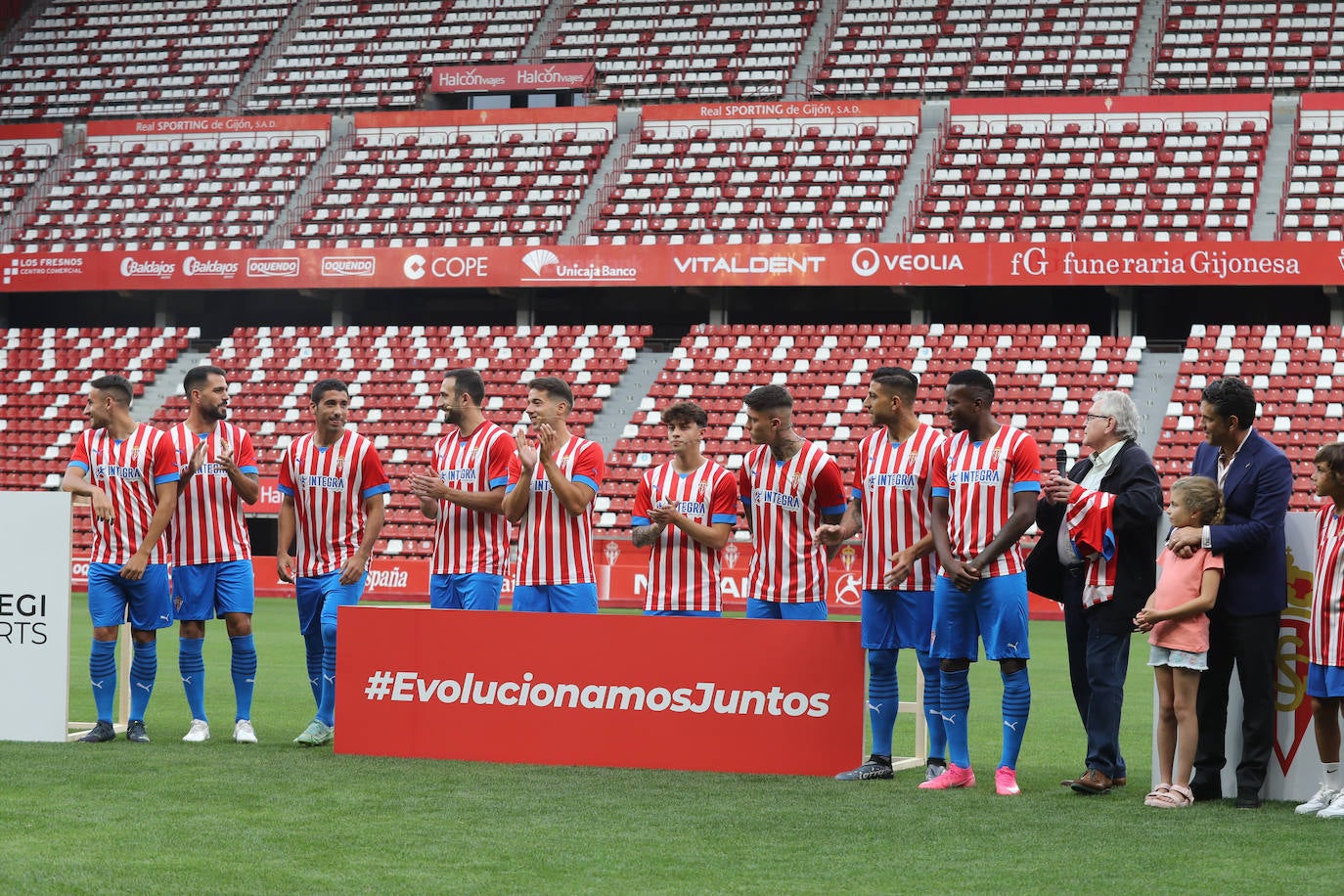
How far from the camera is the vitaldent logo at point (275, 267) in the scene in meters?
32.4

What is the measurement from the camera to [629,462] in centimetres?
2856

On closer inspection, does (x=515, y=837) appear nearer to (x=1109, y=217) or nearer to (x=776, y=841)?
(x=776, y=841)

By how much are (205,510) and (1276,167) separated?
2678cm

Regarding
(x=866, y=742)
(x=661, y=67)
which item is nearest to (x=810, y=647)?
(x=866, y=742)

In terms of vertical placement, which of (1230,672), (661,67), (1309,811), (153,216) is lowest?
(1309,811)

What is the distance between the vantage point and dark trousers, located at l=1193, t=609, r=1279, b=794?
7.34 m

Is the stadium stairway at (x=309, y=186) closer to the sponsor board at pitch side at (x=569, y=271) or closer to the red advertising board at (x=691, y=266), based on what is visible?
the red advertising board at (x=691, y=266)

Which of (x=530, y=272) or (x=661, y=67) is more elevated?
(x=661, y=67)

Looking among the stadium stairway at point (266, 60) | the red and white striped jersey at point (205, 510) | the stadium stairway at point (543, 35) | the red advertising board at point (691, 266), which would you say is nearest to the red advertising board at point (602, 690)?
the red and white striped jersey at point (205, 510)

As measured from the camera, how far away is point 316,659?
9578mm

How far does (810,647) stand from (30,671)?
4.47m

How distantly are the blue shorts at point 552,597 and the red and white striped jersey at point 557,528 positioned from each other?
3 centimetres

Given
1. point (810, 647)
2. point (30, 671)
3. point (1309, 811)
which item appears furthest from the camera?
point (30, 671)

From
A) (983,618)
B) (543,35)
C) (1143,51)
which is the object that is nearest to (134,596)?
Result: (983,618)
